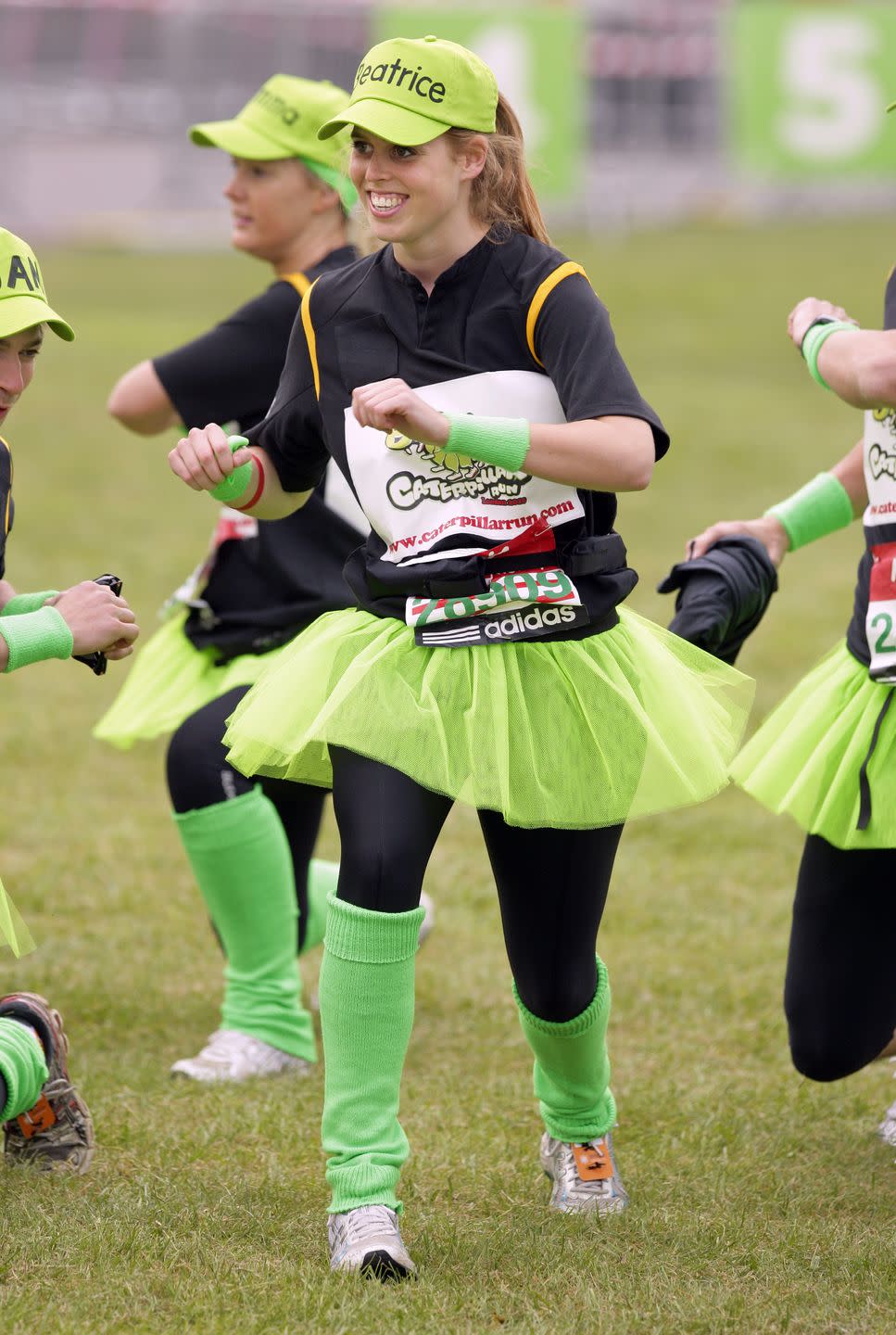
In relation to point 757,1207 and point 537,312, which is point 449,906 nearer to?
point 757,1207

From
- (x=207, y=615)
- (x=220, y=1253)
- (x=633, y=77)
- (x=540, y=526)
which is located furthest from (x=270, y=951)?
(x=633, y=77)

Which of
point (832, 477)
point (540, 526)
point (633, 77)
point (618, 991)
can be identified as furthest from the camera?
point (633, 77)

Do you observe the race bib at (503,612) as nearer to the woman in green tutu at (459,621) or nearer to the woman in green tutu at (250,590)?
the woman in green tutu at (459,621)

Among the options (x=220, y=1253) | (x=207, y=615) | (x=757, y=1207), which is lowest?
(x=757, y=1207)

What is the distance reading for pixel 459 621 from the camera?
11.2 feet

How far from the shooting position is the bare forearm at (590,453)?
10.4 feet

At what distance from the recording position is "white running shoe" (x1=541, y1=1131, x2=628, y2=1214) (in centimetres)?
378

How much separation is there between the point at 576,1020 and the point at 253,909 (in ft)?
4.47

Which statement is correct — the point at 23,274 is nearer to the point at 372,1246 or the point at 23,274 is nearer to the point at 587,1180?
the point at 372,1246

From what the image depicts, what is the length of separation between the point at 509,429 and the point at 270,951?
6.89 ft

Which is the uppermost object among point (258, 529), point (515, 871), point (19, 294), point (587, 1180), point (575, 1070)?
point (19, 294)

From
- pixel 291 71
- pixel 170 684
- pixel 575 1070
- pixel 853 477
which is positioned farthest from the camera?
pixel 291 71

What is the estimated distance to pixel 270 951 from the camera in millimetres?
4852

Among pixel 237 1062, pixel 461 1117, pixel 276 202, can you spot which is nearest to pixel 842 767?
pixel 461 1117
